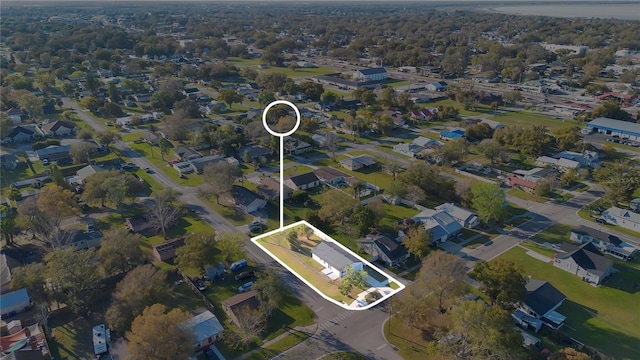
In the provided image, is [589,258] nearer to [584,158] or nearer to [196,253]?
[584,158]

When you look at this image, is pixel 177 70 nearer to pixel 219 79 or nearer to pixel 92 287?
pixel 219 79

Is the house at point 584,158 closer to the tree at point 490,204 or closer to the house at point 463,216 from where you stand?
the tree at point 490,204

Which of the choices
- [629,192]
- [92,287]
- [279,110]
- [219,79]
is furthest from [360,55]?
[92,287]

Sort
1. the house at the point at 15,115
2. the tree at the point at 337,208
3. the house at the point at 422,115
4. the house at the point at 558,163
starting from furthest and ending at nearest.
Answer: the house at the point at 422,115, the house at the point at 15,115, the house at the point at 558,163, the tree at the point at 337,208

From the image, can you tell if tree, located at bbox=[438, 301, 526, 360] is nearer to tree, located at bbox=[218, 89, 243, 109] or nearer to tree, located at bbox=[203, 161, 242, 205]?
tree, located at bbox=[203, 161, 242, 205]

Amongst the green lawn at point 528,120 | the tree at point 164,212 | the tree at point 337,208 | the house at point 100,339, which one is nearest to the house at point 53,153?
the tree at point 164,212
